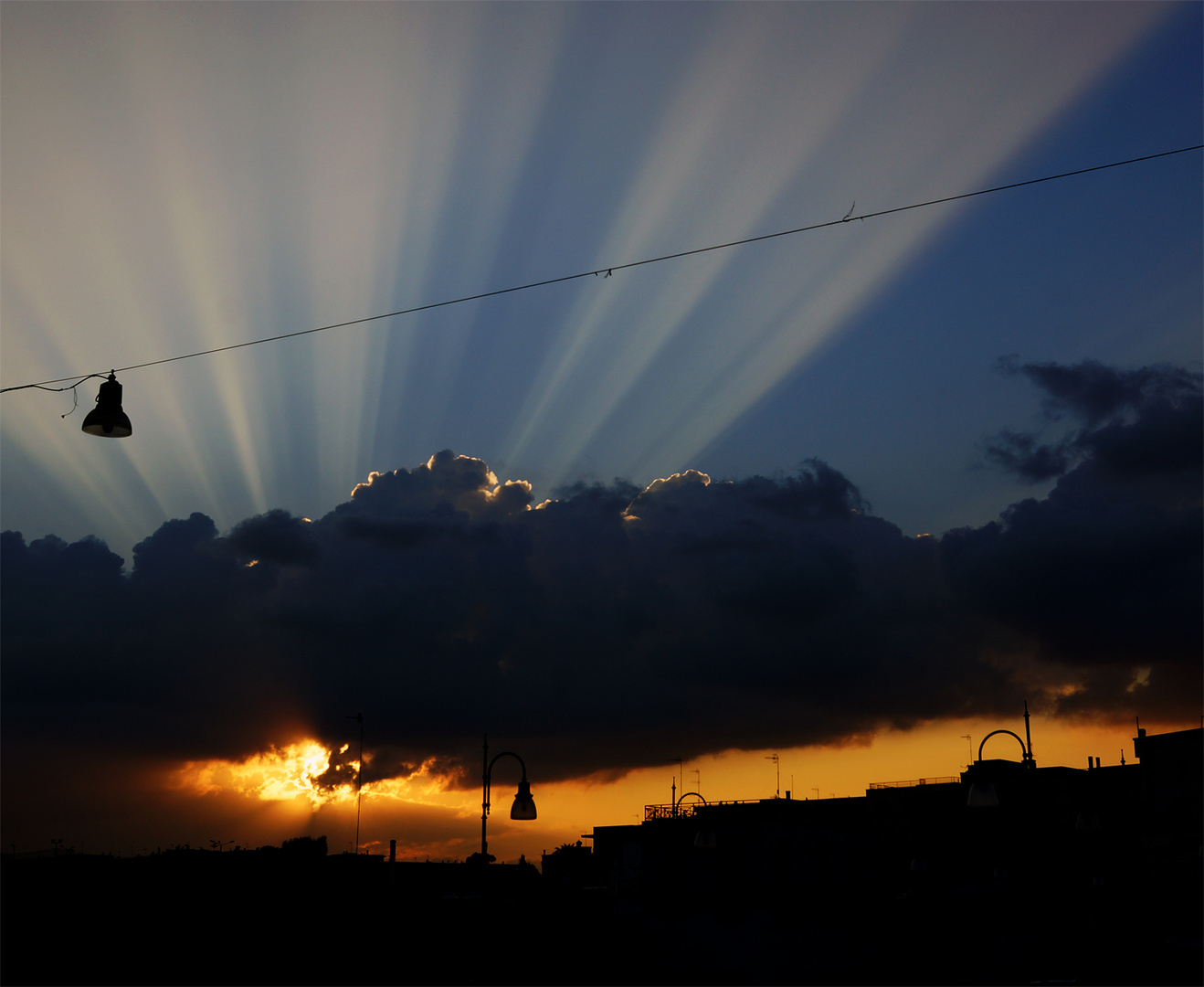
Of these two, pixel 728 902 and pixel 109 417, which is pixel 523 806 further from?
pixel 728 902

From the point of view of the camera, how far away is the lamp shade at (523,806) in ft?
72.8

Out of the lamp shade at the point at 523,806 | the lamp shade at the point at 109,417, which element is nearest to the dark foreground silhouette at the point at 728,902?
the lamp shade at the point at 523,806

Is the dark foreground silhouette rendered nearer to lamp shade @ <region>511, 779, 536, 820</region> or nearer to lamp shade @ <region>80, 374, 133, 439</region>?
lamp shade @ <region>511, 779, 536, 820</region>

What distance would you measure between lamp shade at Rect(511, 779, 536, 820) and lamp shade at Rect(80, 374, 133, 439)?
12.7 meters

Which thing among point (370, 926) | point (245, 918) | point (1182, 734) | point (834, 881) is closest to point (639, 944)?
point (370, 926)

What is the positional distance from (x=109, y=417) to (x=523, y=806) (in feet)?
43.0

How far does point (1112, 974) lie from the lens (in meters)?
46.1

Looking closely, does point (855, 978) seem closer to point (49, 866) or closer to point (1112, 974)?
point (1112, 974)

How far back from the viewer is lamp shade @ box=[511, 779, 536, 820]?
22.2m

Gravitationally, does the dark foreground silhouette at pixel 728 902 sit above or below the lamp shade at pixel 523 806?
below

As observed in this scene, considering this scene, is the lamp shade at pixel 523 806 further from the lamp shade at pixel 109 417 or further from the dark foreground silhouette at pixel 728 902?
the lamp shade at pixel 109 417

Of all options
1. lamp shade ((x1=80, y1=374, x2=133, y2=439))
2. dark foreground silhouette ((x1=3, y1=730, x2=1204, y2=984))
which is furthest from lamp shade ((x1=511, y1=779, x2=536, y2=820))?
lamp shade ((x1=80, y1=374, x2=133, y2=439))

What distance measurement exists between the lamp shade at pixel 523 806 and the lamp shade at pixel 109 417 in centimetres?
1266

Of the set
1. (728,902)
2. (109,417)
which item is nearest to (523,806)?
(109,417)
